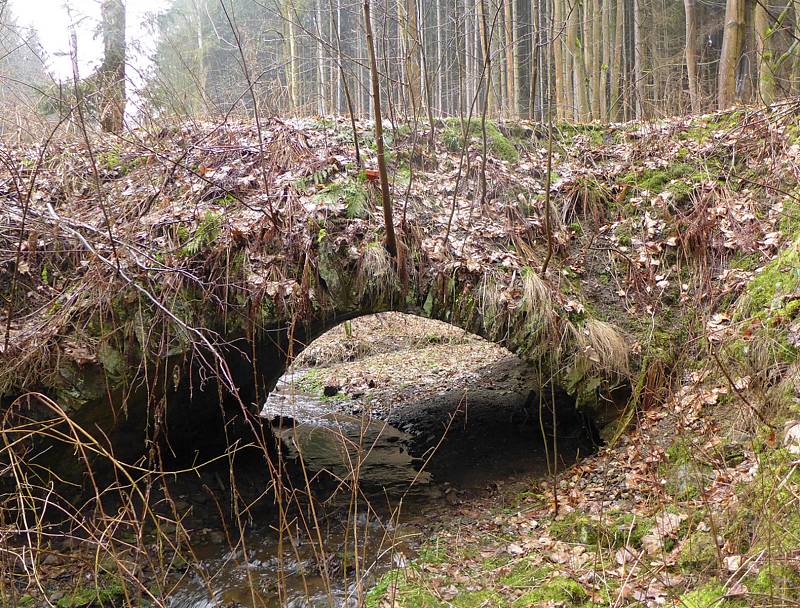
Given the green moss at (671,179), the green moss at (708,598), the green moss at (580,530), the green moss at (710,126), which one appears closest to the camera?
the green moss at (708,598)

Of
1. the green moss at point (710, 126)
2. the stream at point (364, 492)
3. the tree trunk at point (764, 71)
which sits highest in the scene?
the tree trunk at point (764, 71)

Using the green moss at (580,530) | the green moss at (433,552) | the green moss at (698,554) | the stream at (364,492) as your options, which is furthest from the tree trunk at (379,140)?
the green moss at (698,554)

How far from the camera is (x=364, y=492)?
6102 millimetres

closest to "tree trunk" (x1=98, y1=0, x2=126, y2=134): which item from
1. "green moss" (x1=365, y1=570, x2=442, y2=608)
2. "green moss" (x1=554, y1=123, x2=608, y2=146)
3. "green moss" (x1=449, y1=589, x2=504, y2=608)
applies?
"green moss" (x1=554, y1=123, x2=608, y2=146)

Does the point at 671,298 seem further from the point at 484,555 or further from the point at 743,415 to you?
the point at 484,555

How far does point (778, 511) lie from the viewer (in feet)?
9.14

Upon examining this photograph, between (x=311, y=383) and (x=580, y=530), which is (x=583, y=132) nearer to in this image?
(x=580, y=530)

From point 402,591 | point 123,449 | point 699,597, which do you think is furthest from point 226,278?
point 699,597

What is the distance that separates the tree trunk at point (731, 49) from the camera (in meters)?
8.00

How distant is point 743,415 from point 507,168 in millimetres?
4152

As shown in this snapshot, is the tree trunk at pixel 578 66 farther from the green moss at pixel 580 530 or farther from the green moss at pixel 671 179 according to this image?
the green moss at pixel 580 530

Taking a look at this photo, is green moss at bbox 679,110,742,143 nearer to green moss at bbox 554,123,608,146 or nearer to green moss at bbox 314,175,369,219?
green moss at bbox 554,123,608,146

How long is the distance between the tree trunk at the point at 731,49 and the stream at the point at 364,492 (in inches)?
202

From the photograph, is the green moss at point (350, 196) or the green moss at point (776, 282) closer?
the green moss at point (776, 282)
